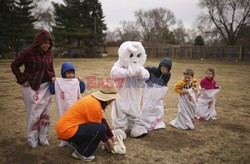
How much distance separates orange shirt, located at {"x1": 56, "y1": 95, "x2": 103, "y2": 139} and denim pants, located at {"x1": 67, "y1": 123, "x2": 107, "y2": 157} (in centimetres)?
7

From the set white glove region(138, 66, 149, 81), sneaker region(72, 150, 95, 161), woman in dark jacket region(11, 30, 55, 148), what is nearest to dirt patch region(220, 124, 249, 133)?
white glove region(138, 66, 149, 81)

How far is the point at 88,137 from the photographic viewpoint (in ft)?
9.96

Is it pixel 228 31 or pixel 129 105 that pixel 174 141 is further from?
pixel 228 31

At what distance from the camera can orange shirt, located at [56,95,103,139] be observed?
9.70ft

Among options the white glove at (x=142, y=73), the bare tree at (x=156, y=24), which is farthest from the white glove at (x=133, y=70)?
the bare tree at (x=156, y=24)

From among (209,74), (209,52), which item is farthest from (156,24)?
(209,74)

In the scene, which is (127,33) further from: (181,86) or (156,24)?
(181,86)

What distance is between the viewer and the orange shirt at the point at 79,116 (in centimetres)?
296

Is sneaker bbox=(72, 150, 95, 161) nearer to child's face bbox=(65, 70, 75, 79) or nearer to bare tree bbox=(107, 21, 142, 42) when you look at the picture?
child's face bbox=(65, 70, 75, 79)

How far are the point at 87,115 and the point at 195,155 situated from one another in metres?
1.76

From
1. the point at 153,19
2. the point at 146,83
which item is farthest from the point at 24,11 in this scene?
the point at 153,19

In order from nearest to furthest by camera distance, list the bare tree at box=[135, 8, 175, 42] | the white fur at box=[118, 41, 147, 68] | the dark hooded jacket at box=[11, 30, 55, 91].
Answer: the dark hooded jacket at box=[11, 30, 55, 91] → the white fur at box=[118, 41, 147, 68] → the bare tree at box=[135, 8, 175, 42]

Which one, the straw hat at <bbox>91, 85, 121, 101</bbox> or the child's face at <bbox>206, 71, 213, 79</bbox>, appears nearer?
the straw hat at <bbox>91, 85, 121, 101</bbox>

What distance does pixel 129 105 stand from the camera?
3955 millimetres
